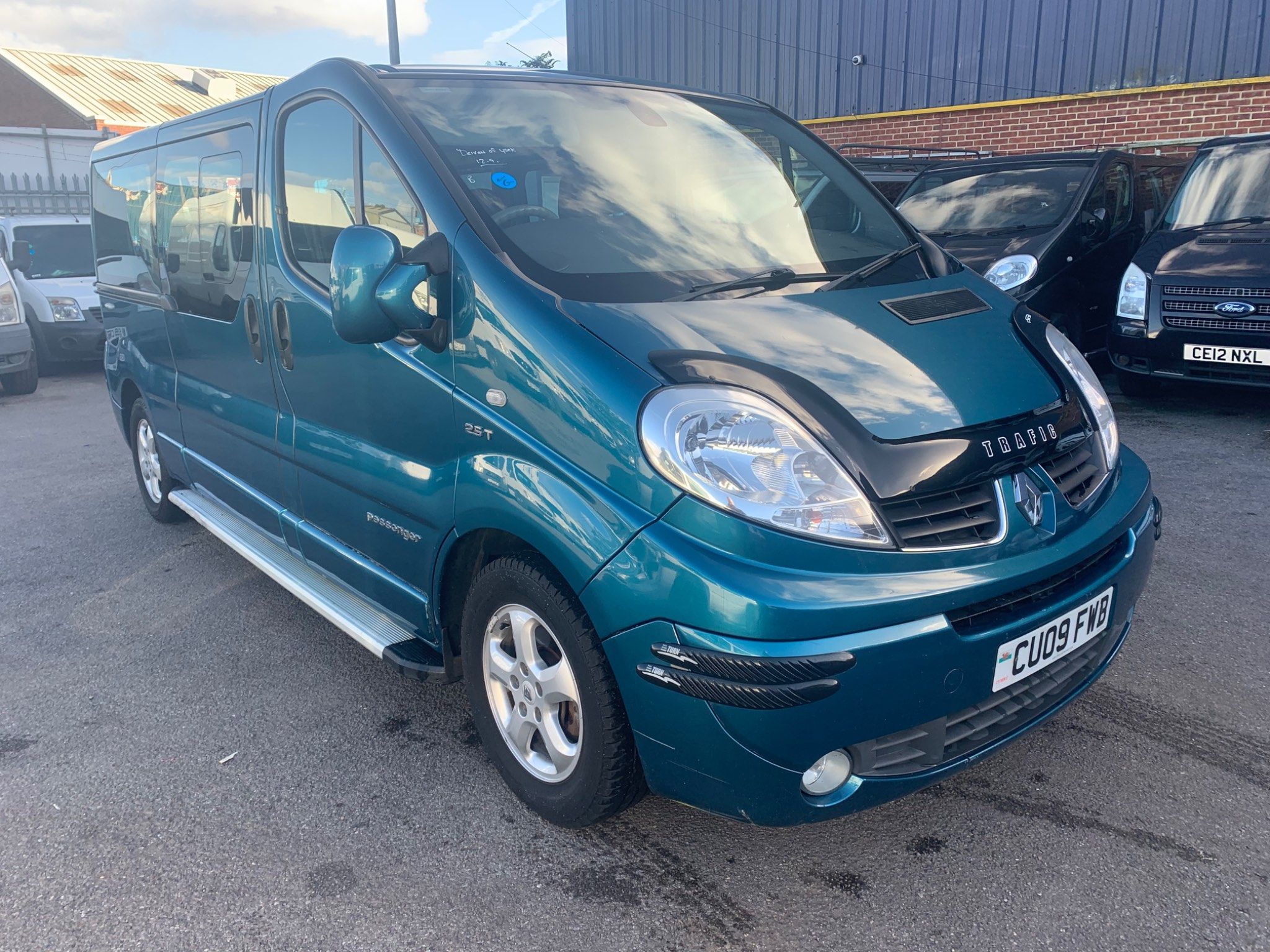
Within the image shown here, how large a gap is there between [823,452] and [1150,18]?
1144cm

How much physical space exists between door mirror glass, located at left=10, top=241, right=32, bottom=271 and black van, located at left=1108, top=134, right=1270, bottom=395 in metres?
10.5

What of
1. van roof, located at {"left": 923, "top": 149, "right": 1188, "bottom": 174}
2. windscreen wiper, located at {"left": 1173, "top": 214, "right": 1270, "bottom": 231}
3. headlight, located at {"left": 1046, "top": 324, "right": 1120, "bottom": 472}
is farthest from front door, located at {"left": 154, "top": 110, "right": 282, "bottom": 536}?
van roof, located at {"left": 923, "top": 149, "right": 1188, "bottom": 174}

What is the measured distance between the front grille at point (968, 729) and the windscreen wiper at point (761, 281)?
1111 millimetres

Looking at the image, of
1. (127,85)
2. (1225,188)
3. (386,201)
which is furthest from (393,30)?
(127,85)

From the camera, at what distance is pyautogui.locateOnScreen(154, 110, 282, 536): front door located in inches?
130

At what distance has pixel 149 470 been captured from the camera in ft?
16.4

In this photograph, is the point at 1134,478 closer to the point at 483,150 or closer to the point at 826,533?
the point at 826,533

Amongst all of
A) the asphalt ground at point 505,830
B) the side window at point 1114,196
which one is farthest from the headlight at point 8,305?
the side window at point 1114,196

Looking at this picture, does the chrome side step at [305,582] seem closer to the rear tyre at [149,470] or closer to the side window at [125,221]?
the rear tyre at [149,470]

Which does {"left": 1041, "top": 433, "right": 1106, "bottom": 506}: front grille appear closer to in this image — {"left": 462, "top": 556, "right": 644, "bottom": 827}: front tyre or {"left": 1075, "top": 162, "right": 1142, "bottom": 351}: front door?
{"left": 462, "top": 556, "right": 644, "bottom": 827}: front tyre

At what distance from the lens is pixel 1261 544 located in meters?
4.05

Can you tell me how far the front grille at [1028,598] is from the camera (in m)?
1.98

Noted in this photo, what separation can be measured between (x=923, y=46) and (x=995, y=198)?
6538 mm

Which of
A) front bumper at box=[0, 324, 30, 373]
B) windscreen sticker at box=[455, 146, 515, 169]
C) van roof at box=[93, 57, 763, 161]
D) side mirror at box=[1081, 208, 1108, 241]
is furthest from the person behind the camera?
front bumper at box=[0, 324, 30, 373]
